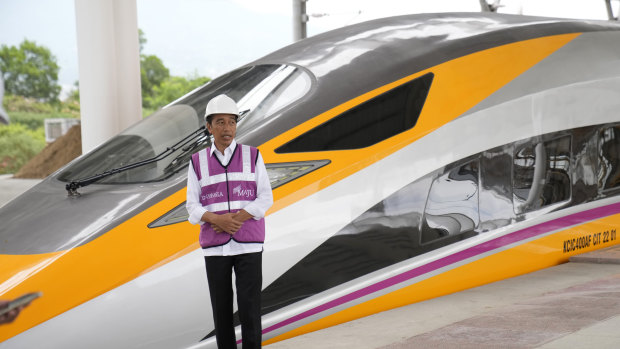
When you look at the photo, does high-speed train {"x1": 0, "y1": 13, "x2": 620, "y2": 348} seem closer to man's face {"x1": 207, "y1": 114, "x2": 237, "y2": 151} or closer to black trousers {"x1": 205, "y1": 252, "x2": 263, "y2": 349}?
black trousers {"x1": 205, "y1": 252, "x2": 263, "y2": 349}

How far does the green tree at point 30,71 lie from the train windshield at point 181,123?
182 feet

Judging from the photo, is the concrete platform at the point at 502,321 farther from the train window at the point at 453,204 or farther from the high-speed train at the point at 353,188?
the train window at the point at 453,204

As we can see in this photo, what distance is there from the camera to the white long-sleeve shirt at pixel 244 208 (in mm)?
3129

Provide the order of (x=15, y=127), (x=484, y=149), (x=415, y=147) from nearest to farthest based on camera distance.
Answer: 1. (x=415, y=147)
2. (x=484, y=149)
3. (x=15, y=127)

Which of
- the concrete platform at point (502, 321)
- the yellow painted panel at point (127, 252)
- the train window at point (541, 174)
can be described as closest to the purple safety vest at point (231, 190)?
the yellow painted panel at point (127, 252)

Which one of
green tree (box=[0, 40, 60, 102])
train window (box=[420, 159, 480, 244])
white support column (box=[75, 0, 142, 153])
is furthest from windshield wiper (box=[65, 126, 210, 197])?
green tree (box=[0, 40, 60, 102])

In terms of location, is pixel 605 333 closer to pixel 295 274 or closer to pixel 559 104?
pixel 295 274

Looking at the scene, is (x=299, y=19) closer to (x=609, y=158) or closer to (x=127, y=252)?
(x=609, y=158)

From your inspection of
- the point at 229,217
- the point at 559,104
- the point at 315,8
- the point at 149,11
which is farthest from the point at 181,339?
the point at 149,11

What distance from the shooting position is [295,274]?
409cm

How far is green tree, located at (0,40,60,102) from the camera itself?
56.8 metres

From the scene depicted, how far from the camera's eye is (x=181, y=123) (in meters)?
4.71

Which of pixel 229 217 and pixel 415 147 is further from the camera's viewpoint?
pixel 415 147

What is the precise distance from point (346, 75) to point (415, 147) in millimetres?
616
